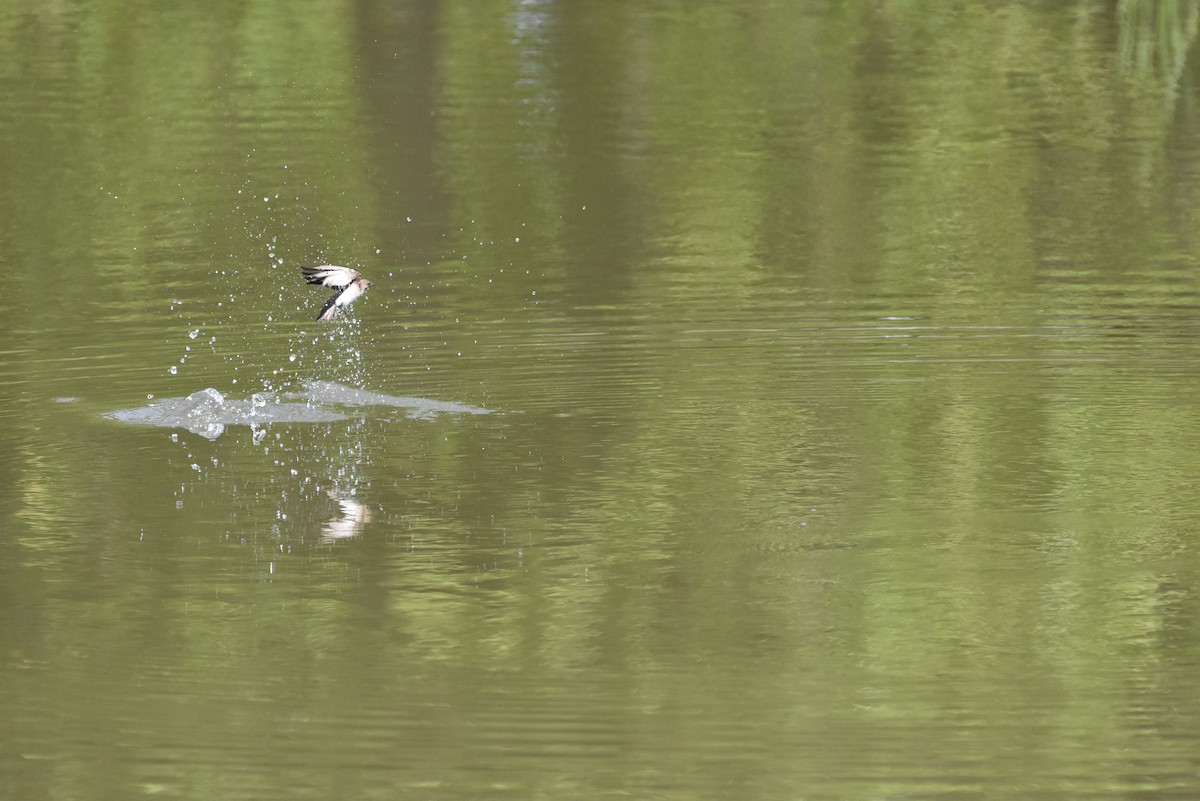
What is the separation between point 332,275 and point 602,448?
51.4 inches

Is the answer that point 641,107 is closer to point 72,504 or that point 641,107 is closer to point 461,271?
point 461,271

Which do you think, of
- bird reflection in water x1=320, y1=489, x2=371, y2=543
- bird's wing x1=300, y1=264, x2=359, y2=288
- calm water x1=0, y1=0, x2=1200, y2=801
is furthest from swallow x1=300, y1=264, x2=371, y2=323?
bird reflection in water x1=320, y1=489, x2=371, y2=543

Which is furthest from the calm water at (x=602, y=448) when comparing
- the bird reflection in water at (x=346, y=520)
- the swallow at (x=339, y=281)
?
the swallow at (x=339, y=281)

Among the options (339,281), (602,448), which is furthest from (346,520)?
(602,448)

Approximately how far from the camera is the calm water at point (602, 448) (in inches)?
258

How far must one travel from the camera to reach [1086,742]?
6.41m

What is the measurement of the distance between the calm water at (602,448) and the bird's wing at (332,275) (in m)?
0.73

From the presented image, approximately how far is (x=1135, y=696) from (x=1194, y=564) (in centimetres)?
152

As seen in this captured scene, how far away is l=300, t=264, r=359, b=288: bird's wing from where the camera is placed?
31.6ft

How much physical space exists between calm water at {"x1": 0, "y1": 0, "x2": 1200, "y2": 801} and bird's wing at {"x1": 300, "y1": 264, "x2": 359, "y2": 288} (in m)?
0.73

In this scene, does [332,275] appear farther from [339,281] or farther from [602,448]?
[602,448]

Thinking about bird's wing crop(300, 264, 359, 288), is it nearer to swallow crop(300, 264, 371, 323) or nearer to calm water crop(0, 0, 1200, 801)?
swallow crop(300, 264, 371, 323)

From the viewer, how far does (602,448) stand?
32.4 feet

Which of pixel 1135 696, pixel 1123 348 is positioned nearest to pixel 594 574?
pixel 1135 696
